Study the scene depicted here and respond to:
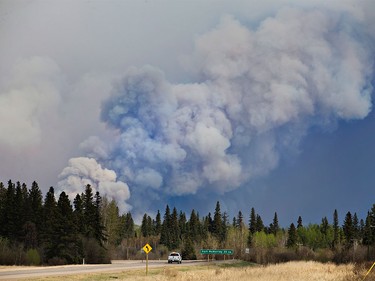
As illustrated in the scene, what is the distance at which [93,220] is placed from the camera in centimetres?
9469

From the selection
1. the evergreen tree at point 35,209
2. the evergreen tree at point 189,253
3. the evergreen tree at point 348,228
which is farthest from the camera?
the evergreen tree at point 348,228

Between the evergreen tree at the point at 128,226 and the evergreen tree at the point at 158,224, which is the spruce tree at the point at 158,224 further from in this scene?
the evergreen tree at the point at 128,226

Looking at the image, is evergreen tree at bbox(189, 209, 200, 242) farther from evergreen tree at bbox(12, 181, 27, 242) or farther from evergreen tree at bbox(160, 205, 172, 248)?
evergreen tree at bbox(12, 181, 27, 242)

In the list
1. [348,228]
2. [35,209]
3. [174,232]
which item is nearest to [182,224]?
[174,232]

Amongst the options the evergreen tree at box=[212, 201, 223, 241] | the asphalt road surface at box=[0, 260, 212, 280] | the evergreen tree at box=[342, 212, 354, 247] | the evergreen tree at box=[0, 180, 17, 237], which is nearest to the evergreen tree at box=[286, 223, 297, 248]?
the evergreen tree at box=[342, 212, 354, 247]

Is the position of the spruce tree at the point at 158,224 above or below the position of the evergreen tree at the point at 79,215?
above

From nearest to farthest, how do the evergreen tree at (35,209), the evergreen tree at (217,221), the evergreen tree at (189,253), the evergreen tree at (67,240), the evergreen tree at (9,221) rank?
1. the evergreen tree at (67,240)
2. the evergreen tree at (9,221)
3. the evergreen tree at (35,209)
4. the evergreen tree at (189,253)
5. the evergreen tree at (217,221)

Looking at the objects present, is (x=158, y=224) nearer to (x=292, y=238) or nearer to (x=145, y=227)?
(x=145, y=227)

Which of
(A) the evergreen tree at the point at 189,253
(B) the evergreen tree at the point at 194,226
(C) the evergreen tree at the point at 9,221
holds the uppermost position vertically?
(B) the evergreen tree at the point at 194,226

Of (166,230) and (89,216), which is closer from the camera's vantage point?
(89,216)

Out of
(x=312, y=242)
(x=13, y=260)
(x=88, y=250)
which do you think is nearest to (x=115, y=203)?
(x=88, y=250)

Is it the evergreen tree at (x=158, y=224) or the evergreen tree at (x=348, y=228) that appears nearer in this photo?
the evergreen tree at (x=348, y=228)

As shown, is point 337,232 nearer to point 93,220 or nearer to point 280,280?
point 93,220

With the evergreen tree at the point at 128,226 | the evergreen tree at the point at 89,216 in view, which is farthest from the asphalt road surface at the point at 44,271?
the evergreen tree at the point at 128,226
